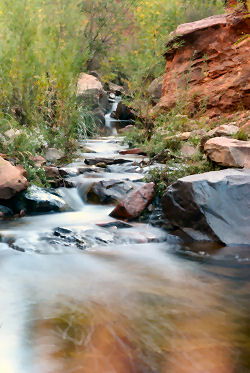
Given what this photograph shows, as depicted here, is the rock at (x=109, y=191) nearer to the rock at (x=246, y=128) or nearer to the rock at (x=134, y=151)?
the rock at (x=246, y=128)

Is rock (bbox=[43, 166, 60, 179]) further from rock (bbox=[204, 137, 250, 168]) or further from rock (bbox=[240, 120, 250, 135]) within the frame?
rock (bbox=[240, 120, 250, 135])

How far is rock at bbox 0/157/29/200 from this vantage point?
201 inches

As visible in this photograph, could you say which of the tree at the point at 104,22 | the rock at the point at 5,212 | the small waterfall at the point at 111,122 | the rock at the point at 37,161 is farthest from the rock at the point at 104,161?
the tree at the point at 104,22

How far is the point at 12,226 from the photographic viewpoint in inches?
184

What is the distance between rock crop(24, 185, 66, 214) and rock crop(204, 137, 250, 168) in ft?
7.57

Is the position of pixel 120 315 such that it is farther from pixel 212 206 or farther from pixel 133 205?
pixel 133 205

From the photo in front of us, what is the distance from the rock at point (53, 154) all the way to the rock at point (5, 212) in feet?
7.35

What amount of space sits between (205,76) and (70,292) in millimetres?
9452

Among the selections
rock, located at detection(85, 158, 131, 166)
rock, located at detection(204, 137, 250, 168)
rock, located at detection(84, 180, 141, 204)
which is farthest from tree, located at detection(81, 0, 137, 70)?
rock, located at detection(204, 137, 250, 168)

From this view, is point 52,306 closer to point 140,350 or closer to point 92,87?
point 140,350

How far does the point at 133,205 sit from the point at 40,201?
1.29 m

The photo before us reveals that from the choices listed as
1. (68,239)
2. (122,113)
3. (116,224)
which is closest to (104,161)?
(116,224)

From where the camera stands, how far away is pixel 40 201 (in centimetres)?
536

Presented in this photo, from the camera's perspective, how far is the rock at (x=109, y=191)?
230 inches
